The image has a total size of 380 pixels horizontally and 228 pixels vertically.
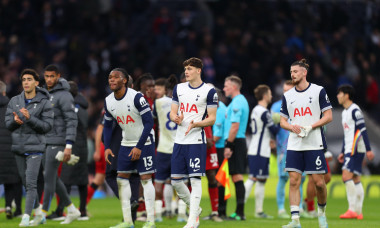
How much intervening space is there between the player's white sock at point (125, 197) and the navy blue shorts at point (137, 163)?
178 millimetres

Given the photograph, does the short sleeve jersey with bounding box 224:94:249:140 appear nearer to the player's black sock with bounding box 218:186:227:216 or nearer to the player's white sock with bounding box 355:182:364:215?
the player's black sock with bounding box 218:186:227:216

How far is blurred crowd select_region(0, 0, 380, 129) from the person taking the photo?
25.0 metres

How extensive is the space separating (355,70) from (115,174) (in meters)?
17.5

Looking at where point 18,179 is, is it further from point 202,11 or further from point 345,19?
point 345,19

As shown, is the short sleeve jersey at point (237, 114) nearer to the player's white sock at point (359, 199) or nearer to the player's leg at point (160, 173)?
the player's leg at point (160, 173)

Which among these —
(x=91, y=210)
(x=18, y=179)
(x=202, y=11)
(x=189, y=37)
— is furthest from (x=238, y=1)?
(x=18, y=179)

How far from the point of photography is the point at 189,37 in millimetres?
26609

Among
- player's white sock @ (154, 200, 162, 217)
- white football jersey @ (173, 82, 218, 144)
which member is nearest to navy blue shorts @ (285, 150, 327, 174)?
white football jersey @ (173, 82, 218, 144)

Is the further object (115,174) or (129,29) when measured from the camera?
(129,29)

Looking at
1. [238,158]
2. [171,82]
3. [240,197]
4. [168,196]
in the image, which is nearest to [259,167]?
[238,158]

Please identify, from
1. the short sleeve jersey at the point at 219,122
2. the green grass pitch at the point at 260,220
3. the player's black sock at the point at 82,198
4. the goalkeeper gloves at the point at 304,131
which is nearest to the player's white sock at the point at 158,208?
the green grass pitch at the point at 260,220

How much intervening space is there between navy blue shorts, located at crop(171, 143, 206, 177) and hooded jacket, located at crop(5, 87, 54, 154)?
229cm

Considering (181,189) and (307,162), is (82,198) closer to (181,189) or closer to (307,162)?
(181,189)

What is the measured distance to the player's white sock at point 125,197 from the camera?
11.3m
